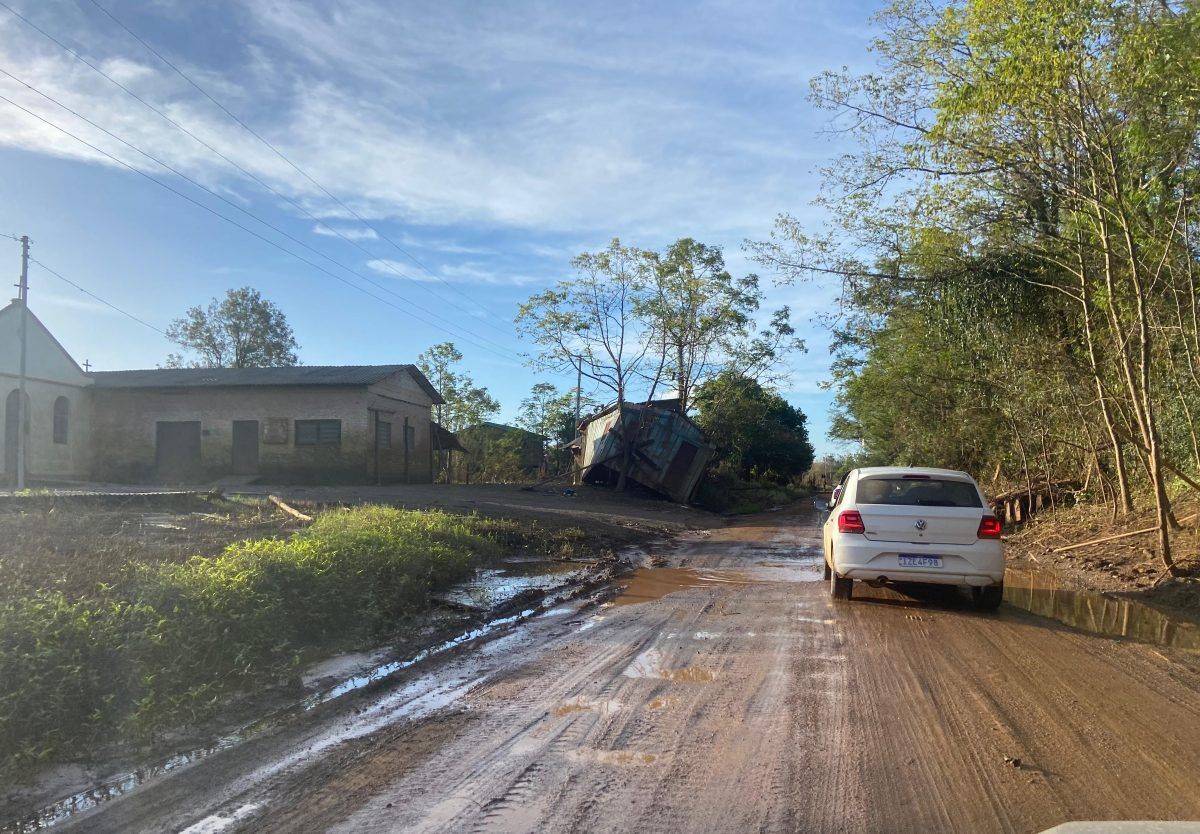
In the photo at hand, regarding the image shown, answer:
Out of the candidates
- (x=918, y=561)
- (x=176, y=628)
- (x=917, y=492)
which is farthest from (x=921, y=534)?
(x=176, y=628)

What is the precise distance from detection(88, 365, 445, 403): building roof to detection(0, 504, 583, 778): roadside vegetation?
18.8 meters

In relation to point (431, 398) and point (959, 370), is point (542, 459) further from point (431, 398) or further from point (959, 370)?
point (959, 370)

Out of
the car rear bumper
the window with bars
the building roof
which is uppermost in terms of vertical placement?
the building roof

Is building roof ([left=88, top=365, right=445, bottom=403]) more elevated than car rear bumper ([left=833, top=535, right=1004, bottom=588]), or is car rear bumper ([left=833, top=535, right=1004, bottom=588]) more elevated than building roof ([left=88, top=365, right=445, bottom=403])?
building roof ([left=88, top=365, right=445, bottom=403])

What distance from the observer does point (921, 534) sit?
28.9 feet

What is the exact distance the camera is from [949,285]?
14508 mm

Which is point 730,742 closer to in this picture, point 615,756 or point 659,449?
point 615,756

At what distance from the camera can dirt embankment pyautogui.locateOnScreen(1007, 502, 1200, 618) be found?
9.86m

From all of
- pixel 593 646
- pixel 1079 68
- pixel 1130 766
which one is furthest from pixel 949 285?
pixel 1130 766

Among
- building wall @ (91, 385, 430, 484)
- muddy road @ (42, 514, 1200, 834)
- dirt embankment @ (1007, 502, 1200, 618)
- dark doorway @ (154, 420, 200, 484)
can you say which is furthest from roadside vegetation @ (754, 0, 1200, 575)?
dark doorway @ (154, 420, 200, 484)

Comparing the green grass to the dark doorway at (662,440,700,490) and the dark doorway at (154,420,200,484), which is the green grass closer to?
the dark doorway at (662,440,700,490)

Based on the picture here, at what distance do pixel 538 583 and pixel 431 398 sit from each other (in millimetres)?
25737

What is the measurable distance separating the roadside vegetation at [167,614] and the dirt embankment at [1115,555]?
27.4 ft

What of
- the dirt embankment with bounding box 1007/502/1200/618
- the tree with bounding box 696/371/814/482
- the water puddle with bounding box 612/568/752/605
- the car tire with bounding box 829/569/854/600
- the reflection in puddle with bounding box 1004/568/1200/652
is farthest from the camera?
the tree with bounding box 696/371/814/482
